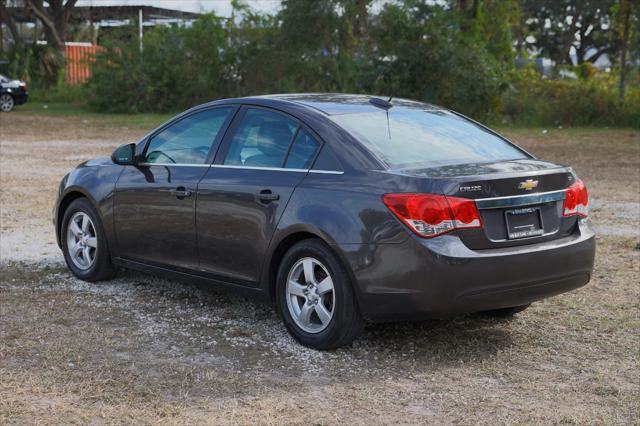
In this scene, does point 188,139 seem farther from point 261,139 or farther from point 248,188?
point 248,188

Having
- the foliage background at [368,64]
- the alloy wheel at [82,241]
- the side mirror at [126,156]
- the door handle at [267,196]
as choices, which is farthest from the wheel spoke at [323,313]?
the foliage background at [368,64]

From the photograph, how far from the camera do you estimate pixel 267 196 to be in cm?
616

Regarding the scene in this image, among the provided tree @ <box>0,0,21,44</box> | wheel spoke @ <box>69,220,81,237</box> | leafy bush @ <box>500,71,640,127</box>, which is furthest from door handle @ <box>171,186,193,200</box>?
tree @ <box>0,0,21,44</box>

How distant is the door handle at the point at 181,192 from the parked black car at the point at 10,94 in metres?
26.9

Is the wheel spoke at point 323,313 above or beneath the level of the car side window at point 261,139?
beneath

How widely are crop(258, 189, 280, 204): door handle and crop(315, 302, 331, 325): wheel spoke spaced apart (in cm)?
72

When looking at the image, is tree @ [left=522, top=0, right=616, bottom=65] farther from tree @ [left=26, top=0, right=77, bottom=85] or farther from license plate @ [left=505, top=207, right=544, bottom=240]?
license plate @ [left=505, top=207, right=544, bottom=240]

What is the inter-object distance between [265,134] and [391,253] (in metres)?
1.44

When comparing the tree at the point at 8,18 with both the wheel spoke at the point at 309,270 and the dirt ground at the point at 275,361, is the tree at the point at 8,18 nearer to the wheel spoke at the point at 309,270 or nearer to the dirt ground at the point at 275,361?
the dirt ground at the point at 275,361

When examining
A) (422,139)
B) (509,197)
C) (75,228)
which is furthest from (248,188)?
(75,228)

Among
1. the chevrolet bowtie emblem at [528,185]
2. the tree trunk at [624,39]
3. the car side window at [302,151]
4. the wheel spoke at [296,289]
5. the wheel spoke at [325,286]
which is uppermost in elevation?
the tree trunk at [624,39]

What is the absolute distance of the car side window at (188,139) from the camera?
684 cm

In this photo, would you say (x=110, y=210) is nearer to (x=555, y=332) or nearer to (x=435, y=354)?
(x=435, y=354)

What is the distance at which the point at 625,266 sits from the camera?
859 centimetres
